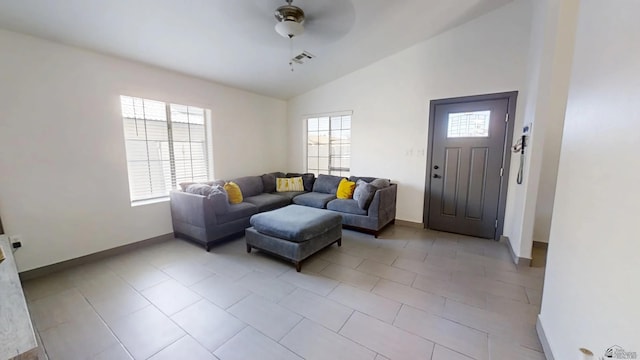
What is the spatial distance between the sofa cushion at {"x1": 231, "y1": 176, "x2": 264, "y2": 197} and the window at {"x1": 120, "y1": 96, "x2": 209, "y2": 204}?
59 cm

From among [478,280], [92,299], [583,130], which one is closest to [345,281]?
[478,280]

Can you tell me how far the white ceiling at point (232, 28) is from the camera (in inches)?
88.2

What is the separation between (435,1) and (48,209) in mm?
4870

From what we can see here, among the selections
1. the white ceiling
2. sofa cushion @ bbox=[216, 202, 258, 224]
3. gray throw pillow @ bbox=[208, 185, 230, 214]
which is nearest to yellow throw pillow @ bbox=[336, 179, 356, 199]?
sofa cushion @ bbox=[216, 202, 258, 224]

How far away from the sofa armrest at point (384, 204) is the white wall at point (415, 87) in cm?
20

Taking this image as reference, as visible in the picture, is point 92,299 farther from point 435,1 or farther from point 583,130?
point 435,1

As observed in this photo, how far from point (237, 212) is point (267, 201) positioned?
69 centimetres

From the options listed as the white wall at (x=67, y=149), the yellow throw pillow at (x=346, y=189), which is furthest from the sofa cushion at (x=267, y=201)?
the white wall at (x=67, y=149)

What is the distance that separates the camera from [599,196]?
1176 mm

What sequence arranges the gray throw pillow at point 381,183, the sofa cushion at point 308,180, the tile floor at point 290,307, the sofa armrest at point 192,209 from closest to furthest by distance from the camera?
the tile floor at point 290,307, the sofa armrest at point 192,209, the gray throw pillow at point 381,183, the sofa cushion at point 308,180

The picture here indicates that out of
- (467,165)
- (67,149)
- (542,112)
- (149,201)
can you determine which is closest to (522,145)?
(542,112)

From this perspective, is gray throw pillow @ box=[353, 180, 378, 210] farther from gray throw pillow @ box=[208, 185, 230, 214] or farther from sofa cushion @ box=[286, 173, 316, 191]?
gray throw pillow @ box=[208, 185, 230, 214]

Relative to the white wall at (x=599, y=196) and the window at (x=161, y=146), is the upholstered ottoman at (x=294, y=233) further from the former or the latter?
the white wall at (x=599, y=196)

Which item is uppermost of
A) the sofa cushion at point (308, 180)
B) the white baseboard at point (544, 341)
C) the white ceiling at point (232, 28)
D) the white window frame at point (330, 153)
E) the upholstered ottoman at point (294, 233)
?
the white ceiling at point (232, 28)
